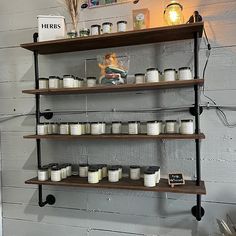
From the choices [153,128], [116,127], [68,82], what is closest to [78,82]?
[68,82]

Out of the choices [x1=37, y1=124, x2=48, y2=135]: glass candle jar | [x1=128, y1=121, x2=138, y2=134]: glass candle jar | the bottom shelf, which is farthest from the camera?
[x1=37, y1=124, x2=48, y2=135]: glass candle jar

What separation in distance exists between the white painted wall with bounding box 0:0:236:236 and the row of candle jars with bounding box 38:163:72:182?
0.11 metres

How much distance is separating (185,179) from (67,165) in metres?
0.59

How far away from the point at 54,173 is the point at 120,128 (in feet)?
1.25

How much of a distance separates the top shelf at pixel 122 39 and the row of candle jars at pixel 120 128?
0.38m

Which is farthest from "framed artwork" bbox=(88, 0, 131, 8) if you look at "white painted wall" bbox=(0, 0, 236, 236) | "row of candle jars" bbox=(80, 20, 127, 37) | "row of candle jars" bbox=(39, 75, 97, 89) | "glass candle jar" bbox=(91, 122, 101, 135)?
"glass candle jar" bbox=(91, 122, 101, 135)

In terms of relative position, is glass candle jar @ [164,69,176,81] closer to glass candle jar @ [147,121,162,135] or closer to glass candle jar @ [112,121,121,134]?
glass candle jar @ [147,121,162,135]

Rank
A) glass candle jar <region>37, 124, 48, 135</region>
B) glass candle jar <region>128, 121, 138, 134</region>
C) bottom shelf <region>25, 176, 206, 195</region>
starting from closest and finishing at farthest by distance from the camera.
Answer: bottom shelf <region>25, 176, 206, 195</region>, glass candle jar <region>128, 121, 138, 134</region>, glass candle jar <region>37, 124, 48, 135</region>

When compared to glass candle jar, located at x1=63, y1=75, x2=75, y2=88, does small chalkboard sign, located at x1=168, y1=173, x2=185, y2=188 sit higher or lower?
lower

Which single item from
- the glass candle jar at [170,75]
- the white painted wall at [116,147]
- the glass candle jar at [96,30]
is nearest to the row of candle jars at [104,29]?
the glass candle jar at [96,30]

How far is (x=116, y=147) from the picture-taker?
1.33 metres

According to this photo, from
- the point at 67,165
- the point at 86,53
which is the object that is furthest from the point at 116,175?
the point at 86,53

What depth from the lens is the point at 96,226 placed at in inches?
54.1

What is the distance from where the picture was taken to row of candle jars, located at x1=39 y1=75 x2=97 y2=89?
123 cm
